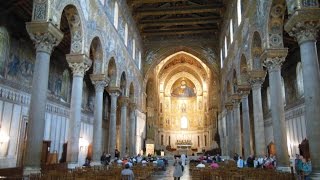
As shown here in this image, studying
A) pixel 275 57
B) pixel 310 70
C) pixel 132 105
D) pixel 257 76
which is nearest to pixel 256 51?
pixel 257 76

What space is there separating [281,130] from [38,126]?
10.1 m

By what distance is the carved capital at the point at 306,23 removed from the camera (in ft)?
31.3

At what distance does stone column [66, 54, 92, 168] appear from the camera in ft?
45.1

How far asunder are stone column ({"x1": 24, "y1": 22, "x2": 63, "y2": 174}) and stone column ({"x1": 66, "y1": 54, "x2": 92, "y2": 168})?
3.21 meters

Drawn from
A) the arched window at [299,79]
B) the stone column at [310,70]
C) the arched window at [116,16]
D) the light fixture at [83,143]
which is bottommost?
the light fixture at [83,143]

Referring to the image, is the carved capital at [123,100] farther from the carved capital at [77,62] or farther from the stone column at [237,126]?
the carved capital at [77,62]

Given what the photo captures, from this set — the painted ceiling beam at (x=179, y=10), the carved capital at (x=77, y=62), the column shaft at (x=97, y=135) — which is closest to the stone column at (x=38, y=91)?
the carved capital at (x=77, y=62)

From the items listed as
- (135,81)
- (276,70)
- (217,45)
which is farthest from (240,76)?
(217,45)

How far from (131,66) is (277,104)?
1644 centimetres

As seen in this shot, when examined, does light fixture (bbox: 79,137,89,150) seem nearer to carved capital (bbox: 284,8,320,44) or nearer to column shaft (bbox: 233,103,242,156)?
column shaft (bbox: 233,103,242,156)

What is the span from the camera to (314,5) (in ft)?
31.5

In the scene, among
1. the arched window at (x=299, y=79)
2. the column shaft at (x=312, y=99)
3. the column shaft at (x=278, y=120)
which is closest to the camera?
the column shaft at (x=312, y=99)

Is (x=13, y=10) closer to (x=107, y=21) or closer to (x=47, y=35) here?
(x=107, y=21)

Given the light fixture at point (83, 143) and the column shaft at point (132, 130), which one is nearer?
the light fixture at point (83, 143)
